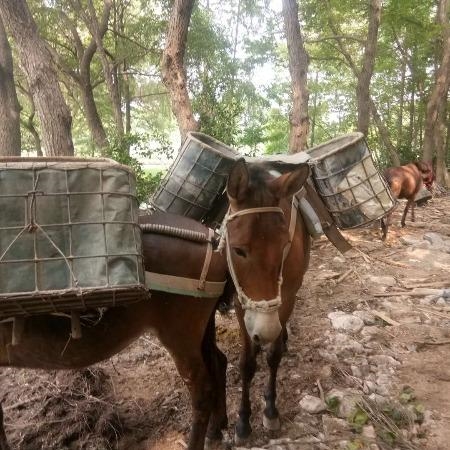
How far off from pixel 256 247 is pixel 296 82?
765 centimetres

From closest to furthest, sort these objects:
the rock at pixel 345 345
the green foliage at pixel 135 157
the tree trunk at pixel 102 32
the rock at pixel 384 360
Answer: the rock at pixel 384 360
the rock at pixel 345 345
the green foliage at pixel 135 157
the tree trunk at pixel 102 32

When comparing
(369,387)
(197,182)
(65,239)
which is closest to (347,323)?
(369,387)

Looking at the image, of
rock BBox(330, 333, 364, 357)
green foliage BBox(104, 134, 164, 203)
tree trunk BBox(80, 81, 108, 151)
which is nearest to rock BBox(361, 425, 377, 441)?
rock BBox(330, 333, 364, 357)

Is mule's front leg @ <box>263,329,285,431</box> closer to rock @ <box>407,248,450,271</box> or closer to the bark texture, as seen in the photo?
rock @ <box>407,248,450,271</box>

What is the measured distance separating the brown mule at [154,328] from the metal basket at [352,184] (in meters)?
1.51

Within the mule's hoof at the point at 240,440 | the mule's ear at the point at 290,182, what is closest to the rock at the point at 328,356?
the mule's hoof at the point at 240,440

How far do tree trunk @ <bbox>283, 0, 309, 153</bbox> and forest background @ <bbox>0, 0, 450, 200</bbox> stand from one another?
0.02m

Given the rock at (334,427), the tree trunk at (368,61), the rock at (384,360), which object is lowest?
the rock at (334,427)

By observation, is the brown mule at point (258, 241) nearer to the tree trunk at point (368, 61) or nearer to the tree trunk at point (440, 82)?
the tree trunk at point (368, 61)

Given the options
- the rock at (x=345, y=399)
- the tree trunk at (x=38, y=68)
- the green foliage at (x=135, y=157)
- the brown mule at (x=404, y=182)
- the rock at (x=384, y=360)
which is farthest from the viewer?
the brown mule at (x=404, y=182)

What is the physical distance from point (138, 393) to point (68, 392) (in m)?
0.64

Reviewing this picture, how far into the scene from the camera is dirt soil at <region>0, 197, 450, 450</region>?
129 inches

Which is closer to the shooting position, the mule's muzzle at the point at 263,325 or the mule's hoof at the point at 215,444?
the mule's muzzle at the point at 263,325

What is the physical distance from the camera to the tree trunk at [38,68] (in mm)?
6469
